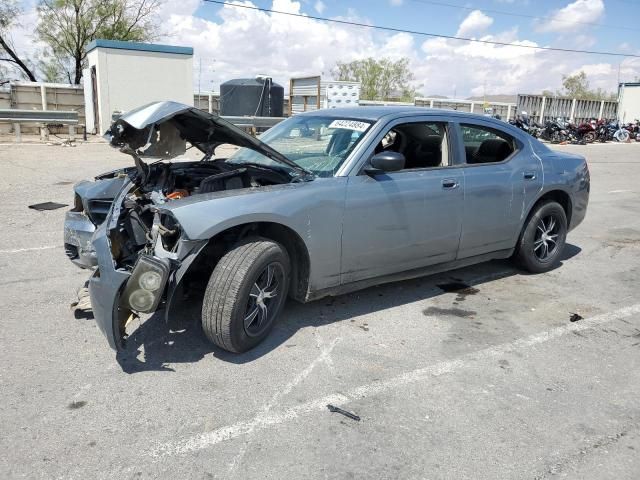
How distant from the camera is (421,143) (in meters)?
4.97

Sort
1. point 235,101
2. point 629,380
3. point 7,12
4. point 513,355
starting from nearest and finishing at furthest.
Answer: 1. point 629,380
2. point 513,355
3. point 235,101
4. point 7,12

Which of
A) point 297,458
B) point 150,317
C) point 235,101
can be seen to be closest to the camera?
point 297,458

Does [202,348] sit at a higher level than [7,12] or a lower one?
lower

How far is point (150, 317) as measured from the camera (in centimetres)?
Answer: 420

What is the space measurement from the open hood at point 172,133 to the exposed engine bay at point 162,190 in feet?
0.55

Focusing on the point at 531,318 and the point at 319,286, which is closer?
the point at 319,286

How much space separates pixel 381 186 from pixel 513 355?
5.09 feet

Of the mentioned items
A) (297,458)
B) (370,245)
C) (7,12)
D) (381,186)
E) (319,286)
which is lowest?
(297,458)

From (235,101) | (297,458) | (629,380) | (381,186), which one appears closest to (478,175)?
(381,186)

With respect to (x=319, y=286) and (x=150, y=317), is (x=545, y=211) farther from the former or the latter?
(x=150, y=317)

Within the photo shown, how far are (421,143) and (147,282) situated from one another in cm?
285

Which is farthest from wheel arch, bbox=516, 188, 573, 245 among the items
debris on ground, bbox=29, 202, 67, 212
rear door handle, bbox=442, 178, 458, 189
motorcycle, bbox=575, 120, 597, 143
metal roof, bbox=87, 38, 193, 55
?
motorcycle, bbox=575, 120, 597, 143

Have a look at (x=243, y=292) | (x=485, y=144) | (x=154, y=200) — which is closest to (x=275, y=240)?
(x=243, y=292)

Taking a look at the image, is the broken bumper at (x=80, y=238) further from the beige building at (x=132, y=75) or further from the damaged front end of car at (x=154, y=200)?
the beige building at (x=132, y=75)
